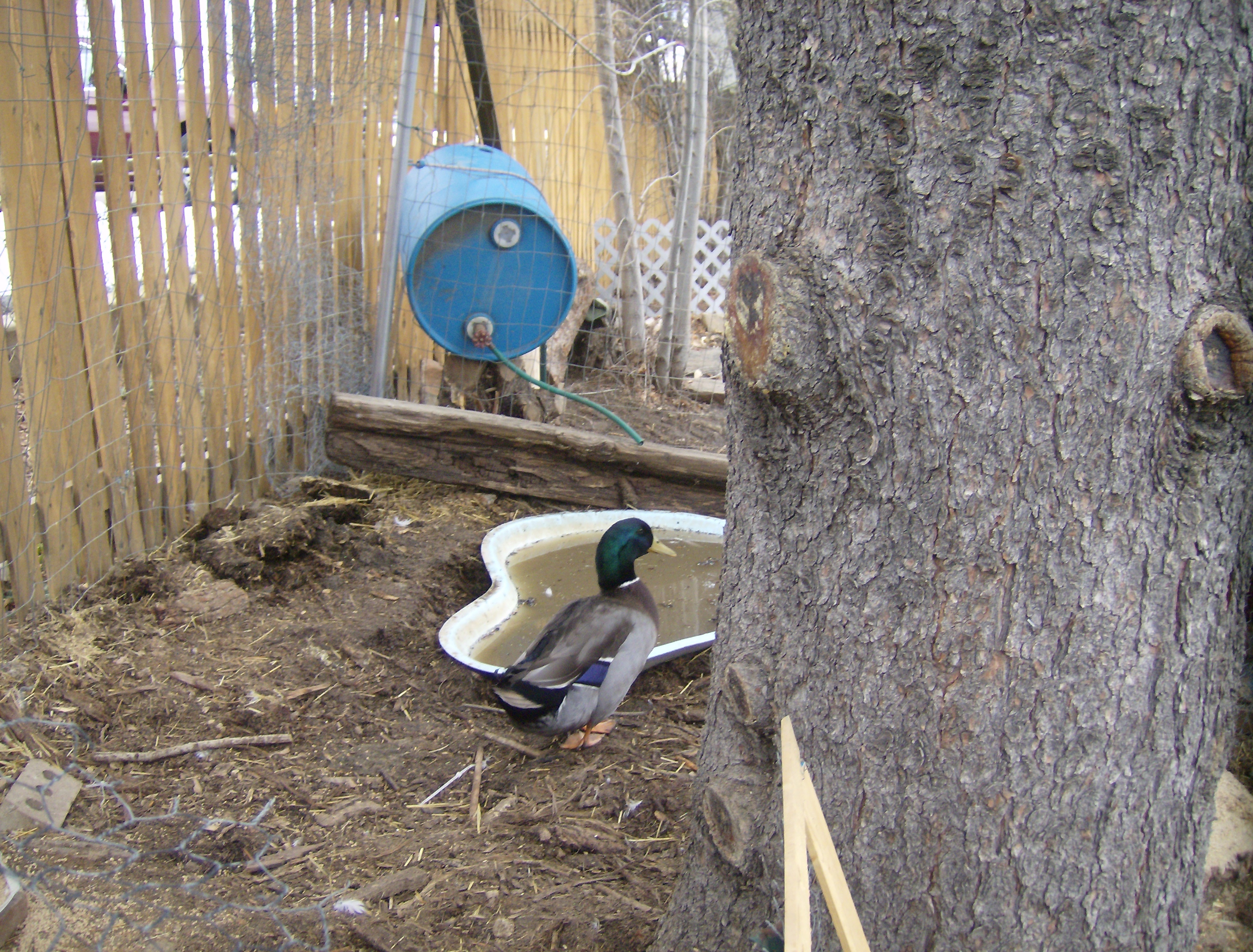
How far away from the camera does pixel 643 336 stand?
646 cm

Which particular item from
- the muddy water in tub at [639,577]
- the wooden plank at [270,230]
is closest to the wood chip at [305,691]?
the muddy water in tub at [639,577]

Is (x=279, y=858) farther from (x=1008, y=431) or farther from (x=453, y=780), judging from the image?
(x=1008, y=431)

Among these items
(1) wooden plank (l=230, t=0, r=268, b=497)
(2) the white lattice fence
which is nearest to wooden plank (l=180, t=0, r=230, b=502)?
(1) wooden plank (l=230, t=0, r=268, b=497)

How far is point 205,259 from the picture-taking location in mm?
3584

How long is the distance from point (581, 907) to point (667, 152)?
8.09 m

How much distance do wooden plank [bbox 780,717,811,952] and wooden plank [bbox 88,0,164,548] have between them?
299 cm

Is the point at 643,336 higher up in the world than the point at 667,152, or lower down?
lower down

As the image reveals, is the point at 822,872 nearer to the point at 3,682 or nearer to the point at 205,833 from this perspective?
the point at 205,833

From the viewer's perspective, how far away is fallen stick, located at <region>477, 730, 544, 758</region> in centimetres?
272

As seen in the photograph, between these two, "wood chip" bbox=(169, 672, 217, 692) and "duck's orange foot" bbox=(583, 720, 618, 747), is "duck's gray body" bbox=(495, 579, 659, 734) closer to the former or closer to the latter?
"duck's orange foot" bbox=(583, 720, 618, 747)

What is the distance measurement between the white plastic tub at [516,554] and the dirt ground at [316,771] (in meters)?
0.14

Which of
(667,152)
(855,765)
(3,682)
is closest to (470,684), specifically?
(3,682)

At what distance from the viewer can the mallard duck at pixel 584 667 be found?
2617mm

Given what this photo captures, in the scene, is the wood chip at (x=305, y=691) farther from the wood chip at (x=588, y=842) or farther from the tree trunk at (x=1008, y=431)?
the tree trunk at (x=1008, y=431)
